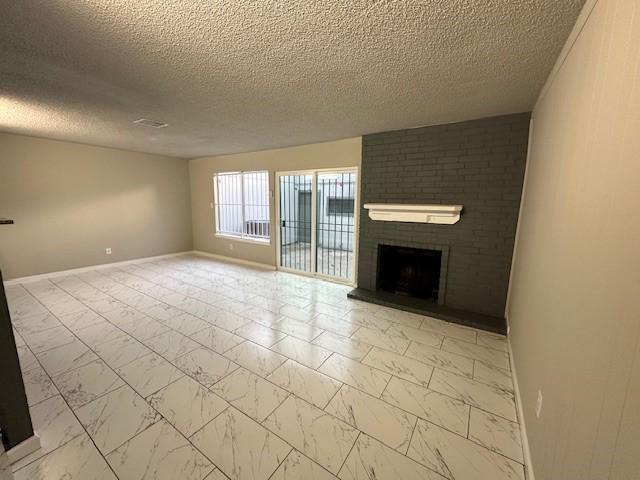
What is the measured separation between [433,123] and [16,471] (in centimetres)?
451

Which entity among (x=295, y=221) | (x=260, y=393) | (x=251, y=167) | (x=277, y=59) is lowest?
(x=260, y=393)

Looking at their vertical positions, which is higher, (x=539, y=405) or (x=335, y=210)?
(x=335, y=210)

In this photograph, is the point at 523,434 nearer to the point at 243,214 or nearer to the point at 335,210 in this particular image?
the point at 335,210

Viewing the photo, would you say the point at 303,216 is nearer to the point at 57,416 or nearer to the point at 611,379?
the point at 57,416

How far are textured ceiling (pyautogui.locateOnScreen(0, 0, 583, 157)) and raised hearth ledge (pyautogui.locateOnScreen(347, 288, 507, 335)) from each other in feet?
7.73

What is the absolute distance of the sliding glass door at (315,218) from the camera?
4520 mm

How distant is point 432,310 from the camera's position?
333 centimetres

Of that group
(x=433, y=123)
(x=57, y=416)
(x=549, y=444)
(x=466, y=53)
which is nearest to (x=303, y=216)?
(x=433, y=123)

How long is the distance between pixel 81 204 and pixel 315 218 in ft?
14.4

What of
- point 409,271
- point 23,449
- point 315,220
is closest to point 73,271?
point 23,449

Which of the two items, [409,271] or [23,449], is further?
[409,271]

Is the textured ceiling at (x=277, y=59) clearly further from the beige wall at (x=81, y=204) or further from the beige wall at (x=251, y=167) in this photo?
the beige wall at (x=81, y=204)

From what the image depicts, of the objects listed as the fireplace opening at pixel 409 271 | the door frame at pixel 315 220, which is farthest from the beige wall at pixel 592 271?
the door frame at pixel 315 220

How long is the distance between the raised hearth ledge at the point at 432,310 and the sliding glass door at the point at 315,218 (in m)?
0.64
